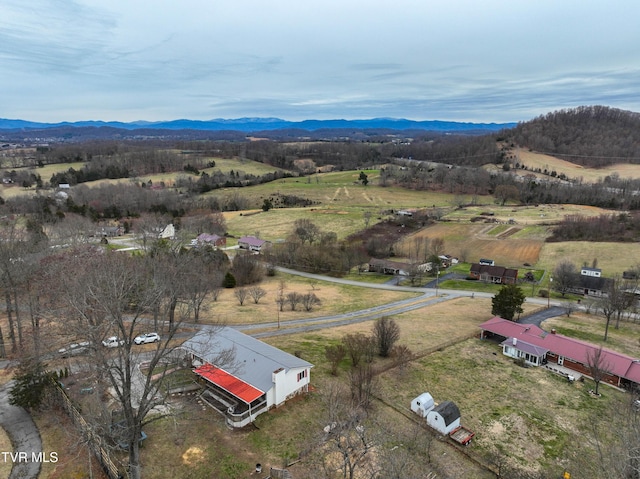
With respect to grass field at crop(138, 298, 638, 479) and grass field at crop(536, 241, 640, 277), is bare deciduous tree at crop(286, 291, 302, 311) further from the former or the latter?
grass field at crop(536, 241, 640, 277)

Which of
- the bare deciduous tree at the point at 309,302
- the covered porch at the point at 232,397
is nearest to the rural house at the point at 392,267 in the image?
the bare deciduous tree at the point at 309,302

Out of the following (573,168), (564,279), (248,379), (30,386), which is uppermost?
(573,168)

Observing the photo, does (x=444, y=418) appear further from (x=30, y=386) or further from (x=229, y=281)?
(x=229, y=281)

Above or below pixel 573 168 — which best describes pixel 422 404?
below

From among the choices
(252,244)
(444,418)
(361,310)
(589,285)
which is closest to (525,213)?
(589,285)

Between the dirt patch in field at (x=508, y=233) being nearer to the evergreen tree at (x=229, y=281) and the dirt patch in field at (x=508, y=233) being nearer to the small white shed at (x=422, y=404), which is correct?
the evergreen tree at (x=229, y=281)

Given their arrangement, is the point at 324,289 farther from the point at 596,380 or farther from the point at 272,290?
the point at 596,380

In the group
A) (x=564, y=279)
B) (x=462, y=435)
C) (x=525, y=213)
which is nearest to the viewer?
(x=462, y=435)
